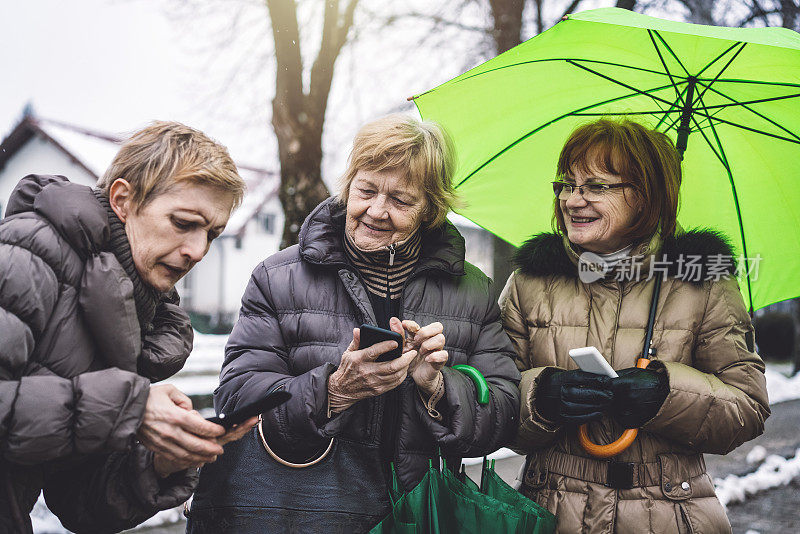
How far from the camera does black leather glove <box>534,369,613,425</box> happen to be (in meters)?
2.14

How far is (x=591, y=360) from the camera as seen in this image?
205 cm

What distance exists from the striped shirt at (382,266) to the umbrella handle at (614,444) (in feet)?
2.74

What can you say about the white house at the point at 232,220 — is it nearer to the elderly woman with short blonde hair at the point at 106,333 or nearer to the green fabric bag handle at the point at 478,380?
the green fabric bag handle at the point at 478,380

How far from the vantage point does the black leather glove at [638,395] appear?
2139 mm

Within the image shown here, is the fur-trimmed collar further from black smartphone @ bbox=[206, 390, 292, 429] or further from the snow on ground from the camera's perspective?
the snow on ground


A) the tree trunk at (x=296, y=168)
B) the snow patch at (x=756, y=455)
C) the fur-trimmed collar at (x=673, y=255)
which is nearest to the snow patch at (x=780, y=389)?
the snow patch at (x=756, y=455)

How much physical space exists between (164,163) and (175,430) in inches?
26.5

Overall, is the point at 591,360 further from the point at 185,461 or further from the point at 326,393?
the point at 185,461

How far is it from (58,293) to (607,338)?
178 centimetres

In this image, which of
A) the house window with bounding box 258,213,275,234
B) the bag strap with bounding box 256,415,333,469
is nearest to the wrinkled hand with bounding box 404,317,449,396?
the bag strap with bounding box 256,415,333,469

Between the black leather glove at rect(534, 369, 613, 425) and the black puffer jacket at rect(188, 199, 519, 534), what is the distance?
13 centimetres

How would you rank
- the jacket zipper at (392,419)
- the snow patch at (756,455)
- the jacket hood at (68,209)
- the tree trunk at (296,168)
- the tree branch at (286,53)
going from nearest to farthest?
1. the jacket hood at (68,209)
2. the jacket zipper at (392,419)
3. the tree trunk at (296,168)
4. the tree branch at (286,53)
5. the snow patch at (756,455)

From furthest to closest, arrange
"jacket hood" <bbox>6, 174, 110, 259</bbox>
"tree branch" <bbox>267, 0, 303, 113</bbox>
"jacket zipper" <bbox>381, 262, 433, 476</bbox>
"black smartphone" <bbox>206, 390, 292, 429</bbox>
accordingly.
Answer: "tree branch" <bbox>267, 0, 303, 113</bbox>, "jacket zipper" <bbox>381, 262, 433, 476</bbox>, "black smartphone" <bbox>206, 390, 292, 429</bbox>, "jacket hood" <bbox>6, 174, 110, 259</bbox>

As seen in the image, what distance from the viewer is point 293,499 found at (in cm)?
193
